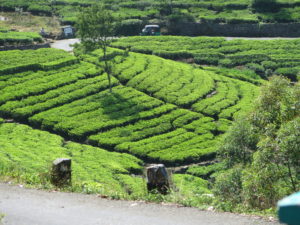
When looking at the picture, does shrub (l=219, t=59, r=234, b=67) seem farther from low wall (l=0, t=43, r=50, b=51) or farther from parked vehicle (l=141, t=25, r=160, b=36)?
low wall (l=0, t=43, r=50, b=51)

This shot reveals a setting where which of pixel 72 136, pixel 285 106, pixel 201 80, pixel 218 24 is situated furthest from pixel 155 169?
pixel 218 24

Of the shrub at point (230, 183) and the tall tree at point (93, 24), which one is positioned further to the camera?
the tall tree at point (93, 24)

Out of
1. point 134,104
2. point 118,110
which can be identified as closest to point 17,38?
point 134,104

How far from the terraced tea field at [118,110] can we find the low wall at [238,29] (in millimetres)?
19710

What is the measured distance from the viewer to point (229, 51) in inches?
3408

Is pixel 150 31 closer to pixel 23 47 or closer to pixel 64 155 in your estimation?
pixel 23 47

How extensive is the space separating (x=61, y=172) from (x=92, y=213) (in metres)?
3.71

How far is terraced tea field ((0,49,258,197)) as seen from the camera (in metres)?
48.1

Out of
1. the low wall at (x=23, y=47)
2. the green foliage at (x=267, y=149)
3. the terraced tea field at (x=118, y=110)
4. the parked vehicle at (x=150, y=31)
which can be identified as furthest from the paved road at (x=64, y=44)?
the green foliage at (x=267, y=149)

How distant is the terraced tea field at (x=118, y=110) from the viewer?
158 feet

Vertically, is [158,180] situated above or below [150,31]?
above

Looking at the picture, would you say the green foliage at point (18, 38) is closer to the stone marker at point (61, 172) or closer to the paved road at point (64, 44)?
the paved road at point (64, 44)

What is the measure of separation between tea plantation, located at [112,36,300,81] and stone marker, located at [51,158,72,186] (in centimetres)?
6053

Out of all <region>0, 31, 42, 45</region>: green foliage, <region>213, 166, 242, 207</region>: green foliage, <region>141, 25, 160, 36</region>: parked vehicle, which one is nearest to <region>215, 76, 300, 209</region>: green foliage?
<region>213, 166, 242, 207</region>: green foliage
